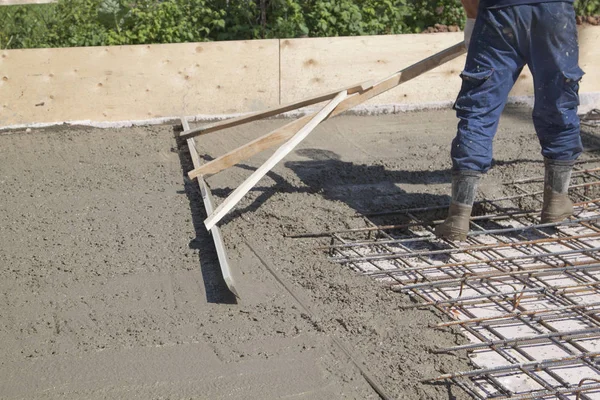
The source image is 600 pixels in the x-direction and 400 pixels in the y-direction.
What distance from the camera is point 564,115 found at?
15.1 feet

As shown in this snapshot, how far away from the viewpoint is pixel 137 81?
6.96 meters

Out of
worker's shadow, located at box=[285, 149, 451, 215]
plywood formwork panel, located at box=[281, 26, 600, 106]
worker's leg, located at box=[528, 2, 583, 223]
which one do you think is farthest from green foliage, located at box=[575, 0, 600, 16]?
worker's leg, located at box=[528, 2, 583, 223]

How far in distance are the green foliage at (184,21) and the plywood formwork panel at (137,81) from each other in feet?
2.27

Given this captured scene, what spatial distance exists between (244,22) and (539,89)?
14.3 ft

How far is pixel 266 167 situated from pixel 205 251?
2.13 ft

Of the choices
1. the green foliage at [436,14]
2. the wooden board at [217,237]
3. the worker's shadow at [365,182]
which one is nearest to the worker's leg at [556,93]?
the worker's shadow at [365,182]

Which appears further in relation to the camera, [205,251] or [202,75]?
[202,75]

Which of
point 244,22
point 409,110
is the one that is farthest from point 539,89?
point 244,22

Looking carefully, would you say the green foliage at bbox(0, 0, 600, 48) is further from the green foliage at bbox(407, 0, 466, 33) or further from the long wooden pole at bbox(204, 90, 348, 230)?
the long wooden pole at bbox(204, 90, 348, 230)

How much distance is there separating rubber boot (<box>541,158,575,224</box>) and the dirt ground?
2.25ft

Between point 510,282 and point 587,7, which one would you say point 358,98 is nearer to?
point 510,282

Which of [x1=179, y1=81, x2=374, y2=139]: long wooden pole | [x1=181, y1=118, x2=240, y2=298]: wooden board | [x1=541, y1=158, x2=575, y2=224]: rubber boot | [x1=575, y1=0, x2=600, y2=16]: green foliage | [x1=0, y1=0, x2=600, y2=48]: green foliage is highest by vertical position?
[x1=575, y1=0, x2=600, y2=16]: green foliage

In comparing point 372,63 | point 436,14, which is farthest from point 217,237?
point 436,14

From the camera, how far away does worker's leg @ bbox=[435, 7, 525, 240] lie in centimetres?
443
